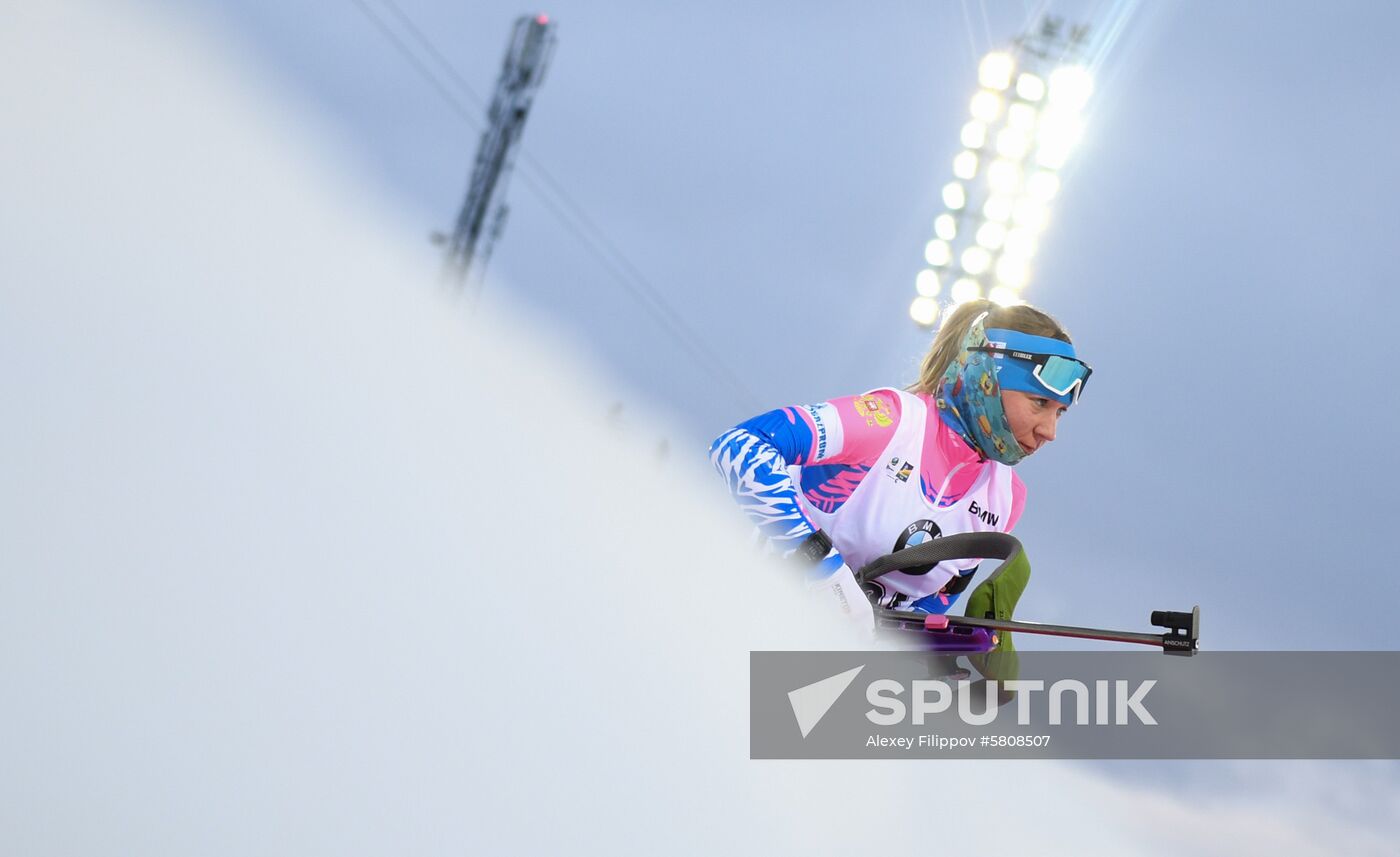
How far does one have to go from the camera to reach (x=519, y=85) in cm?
1911

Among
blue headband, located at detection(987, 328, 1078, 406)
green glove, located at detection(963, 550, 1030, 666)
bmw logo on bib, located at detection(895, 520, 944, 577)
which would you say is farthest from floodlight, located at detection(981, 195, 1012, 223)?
green glove, located at detection(963, 550, 1030, 666)

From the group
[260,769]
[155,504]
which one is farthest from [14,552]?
[260,769]

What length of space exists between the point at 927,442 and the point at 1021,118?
8749mm

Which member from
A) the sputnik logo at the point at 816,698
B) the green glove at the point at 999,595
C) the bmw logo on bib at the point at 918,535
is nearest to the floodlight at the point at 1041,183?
the bmw logo on bib at the point at 918,535

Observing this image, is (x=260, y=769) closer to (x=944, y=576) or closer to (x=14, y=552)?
(x=14, y=552)

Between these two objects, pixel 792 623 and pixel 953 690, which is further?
pixel 953 690

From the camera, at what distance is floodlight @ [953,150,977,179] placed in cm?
1166

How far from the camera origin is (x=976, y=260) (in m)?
11.6

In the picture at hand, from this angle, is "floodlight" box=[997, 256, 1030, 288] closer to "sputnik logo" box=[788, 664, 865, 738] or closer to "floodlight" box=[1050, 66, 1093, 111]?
"floodlight" box=[1050, 66, 1093, 111]

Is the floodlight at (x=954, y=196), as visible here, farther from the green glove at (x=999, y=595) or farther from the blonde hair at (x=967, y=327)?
the green glove at (x=999, y=595)

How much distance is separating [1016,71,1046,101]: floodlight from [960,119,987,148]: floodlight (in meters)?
0.47

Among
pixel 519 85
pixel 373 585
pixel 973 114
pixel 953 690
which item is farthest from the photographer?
pixel 519 85

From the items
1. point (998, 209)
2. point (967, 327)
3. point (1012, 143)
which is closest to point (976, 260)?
point (998, 209)

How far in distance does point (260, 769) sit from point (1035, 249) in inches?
434
